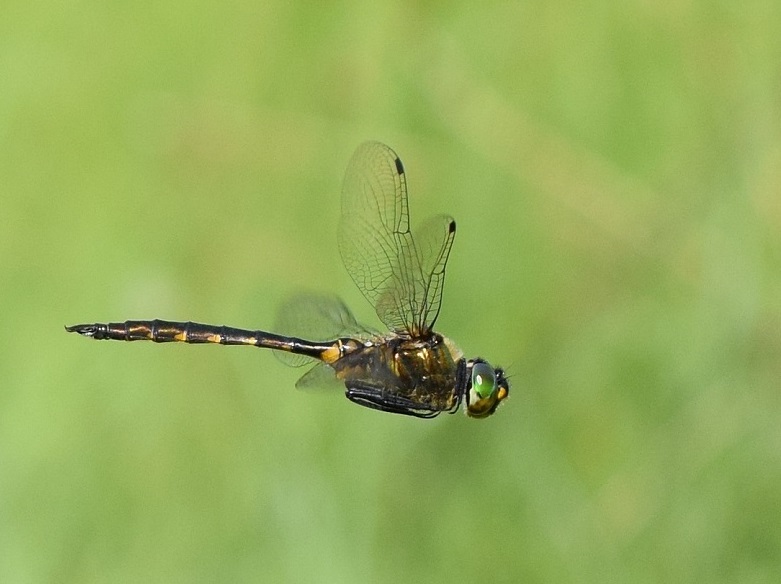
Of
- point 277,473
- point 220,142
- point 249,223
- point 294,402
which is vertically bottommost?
point 277,473

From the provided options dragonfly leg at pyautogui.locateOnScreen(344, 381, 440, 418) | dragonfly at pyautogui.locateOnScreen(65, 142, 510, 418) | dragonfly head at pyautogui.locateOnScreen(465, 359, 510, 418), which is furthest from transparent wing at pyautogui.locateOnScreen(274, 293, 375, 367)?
dragonfly head at pyautogui.locateOnScreen(465, 359, 510, 418)

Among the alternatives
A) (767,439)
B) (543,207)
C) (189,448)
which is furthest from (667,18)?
(189,448)

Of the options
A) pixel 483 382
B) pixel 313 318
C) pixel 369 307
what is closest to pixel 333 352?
pixel 313 318

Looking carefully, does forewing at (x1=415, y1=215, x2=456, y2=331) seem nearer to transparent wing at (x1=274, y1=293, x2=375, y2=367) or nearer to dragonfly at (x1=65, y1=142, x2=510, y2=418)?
dragonfly at (x1=65, y1=142, x2=510, y2=418)

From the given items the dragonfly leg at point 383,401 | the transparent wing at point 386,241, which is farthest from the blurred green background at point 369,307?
the transparent wing at point 386,241

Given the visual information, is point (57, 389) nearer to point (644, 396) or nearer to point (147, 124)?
point (147, 124)
